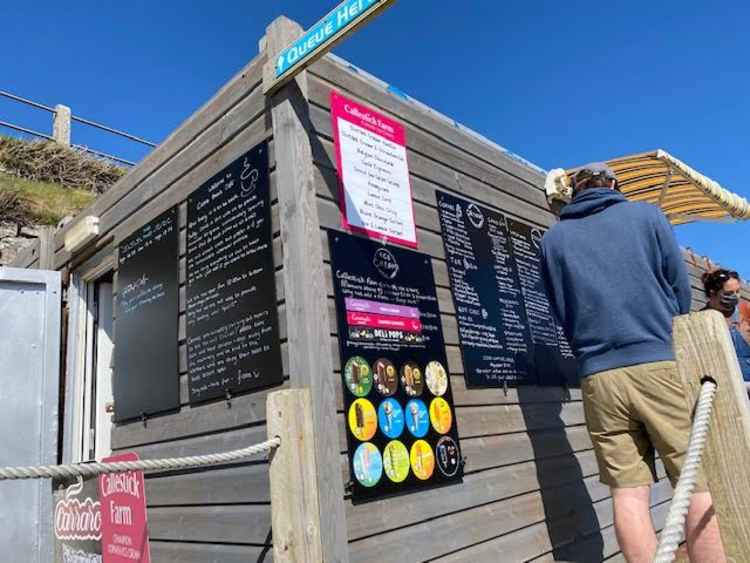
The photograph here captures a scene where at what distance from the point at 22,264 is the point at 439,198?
4.91 m

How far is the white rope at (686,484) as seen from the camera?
121cm

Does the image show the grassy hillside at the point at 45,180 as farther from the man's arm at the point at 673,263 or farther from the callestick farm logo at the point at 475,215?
the man's arm at the point at 673,263

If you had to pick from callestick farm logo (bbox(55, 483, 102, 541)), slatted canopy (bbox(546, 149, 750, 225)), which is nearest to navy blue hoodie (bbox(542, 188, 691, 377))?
slatted canopy (bbox(546, 149, 750, 225))

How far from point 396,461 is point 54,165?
43.7 feet

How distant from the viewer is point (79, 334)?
4949 millimetres

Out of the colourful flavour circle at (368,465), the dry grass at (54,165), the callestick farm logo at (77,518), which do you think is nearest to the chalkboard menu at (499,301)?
the colourful flavour circle at (368,465)

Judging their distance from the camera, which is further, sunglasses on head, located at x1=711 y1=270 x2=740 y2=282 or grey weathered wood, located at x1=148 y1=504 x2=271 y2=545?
sunglasses on head, located at x1=711 y1=270 x2=740 y2=282

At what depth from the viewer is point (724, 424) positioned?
1651mm

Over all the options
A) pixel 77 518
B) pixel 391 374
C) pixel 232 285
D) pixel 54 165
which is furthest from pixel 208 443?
pixel 54 165

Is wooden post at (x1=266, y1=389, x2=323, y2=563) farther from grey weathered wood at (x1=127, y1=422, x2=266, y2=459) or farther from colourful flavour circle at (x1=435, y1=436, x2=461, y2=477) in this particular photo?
colourful flavour circle at (x1=435, y1=436, x2=461, y2=477)

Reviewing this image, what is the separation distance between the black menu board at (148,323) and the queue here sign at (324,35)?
1359mm

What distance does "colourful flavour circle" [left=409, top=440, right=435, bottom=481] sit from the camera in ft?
9.34

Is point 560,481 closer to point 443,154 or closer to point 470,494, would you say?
point 470,494

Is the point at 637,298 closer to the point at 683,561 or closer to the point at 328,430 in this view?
the point at 328,430
